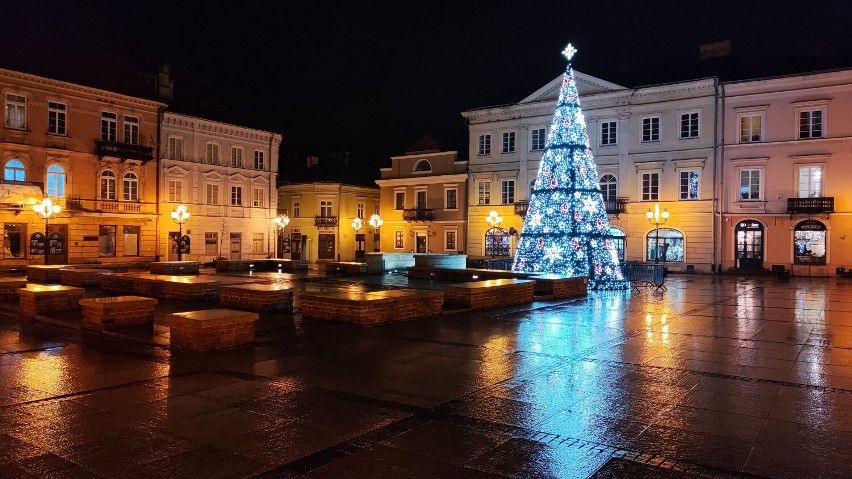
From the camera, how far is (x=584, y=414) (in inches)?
241

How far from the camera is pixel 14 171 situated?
107 feet

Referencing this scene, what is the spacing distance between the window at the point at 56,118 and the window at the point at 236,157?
12553 mm

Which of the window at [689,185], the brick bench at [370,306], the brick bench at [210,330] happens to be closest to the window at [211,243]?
the window at [689,185]

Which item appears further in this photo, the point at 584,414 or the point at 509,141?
the point at 509,141

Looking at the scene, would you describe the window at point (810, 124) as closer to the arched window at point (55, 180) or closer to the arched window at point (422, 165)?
the arched window at point (422, 165)

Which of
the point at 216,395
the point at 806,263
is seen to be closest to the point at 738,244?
the point at 806,263

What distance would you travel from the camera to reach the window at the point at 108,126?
37188 mm

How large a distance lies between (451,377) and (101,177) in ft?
120

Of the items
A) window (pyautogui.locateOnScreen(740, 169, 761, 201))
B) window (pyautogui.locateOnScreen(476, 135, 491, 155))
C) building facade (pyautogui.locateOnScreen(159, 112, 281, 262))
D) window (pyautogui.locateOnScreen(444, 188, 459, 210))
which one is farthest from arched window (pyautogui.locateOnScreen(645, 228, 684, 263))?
building facade (pyautogui.locateOnScreen(159, 112, 281, 262))

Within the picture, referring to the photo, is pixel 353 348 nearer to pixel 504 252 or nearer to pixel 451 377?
pixel 451 377

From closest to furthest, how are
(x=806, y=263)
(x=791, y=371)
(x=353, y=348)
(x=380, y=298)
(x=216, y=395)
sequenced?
1. (x=216, y=395)
2. (x=791, y=371)
3. (x=353, y=348)
4. (x=380, y=298)
5. (x=806, y=263)

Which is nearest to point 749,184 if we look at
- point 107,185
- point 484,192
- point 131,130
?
point 484,192

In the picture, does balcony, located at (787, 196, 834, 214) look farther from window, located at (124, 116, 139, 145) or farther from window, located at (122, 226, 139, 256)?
window, located at (124, 116, 139, 145)

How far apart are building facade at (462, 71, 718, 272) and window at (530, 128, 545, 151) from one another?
0.25 feet
